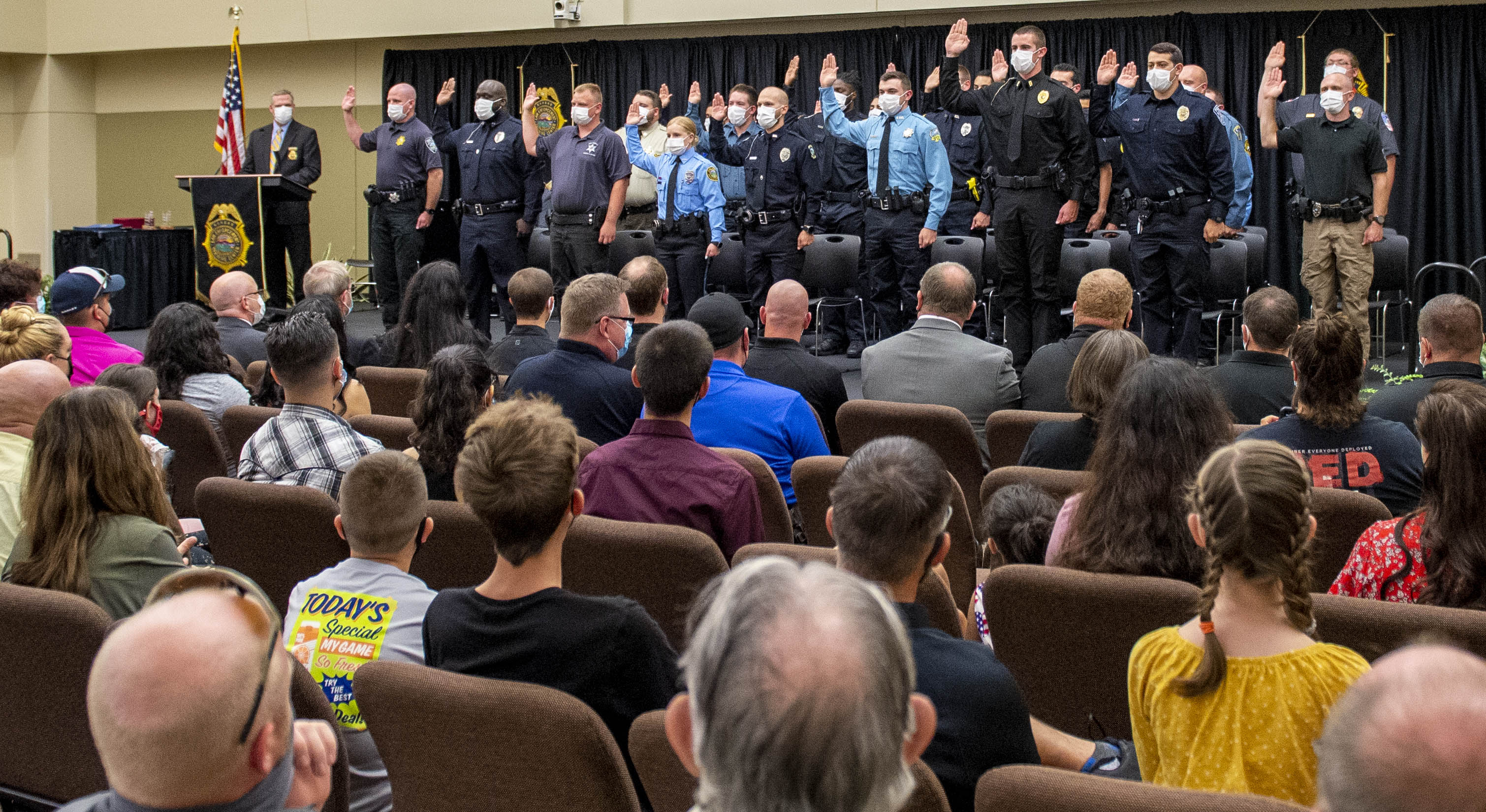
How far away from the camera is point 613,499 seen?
302 centimetres

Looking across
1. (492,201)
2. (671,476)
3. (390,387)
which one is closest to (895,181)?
(492,201)

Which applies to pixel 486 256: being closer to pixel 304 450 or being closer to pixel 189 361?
pixel 189 361

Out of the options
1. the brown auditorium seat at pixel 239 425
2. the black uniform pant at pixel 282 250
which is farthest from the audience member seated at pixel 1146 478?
the black uniform pant at pixel 282 250

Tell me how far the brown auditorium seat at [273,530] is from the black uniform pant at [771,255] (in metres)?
6.50

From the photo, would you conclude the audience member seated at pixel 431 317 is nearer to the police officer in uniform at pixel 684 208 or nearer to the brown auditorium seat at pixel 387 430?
the brown auditorium seat at pixel 387 430

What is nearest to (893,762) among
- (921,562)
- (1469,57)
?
(921,562)

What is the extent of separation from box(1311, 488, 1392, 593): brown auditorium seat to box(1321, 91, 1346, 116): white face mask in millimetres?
5140

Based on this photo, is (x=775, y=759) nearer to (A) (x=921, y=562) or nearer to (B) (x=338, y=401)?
(A) (x=921, y=562)

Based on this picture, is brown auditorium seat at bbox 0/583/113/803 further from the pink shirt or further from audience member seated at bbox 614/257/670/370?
audience member seated at bbox 614/257/670/370

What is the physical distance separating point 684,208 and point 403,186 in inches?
80.0

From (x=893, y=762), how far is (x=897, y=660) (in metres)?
0.08

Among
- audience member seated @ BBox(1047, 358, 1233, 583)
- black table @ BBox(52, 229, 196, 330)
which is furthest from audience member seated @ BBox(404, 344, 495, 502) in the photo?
black table @ BBox(52, 229, 196, 330)

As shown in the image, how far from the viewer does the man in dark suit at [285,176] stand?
400 inches

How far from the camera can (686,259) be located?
9.68 metres
